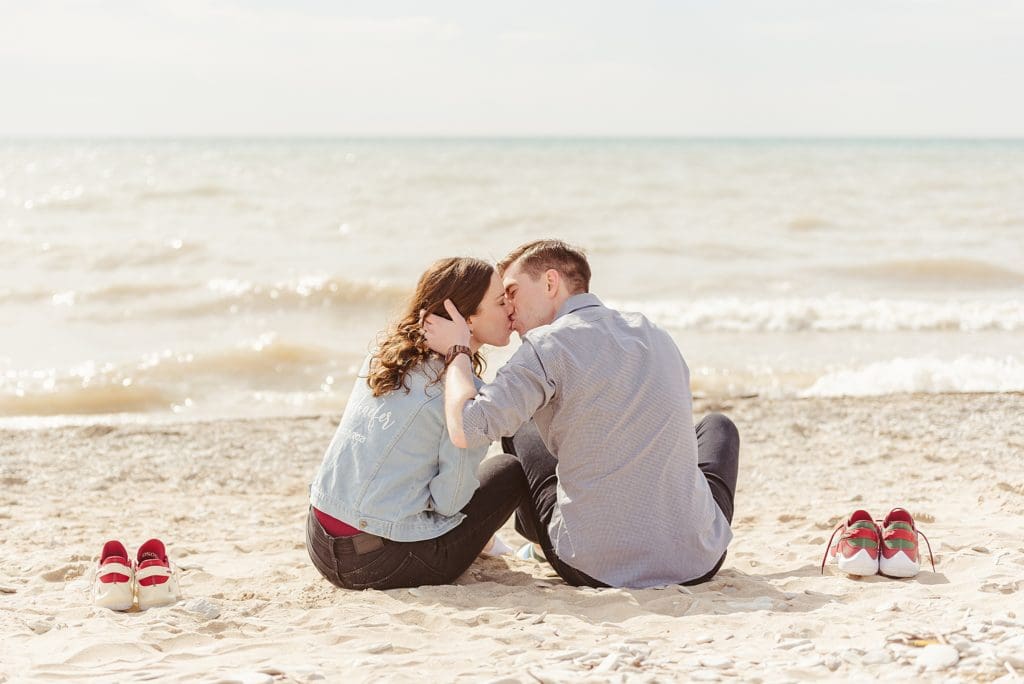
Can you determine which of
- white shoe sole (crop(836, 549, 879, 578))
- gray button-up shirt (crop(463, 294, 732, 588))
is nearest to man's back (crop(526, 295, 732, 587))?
gray button-up shirt (crop(463, 294, 732, 588))

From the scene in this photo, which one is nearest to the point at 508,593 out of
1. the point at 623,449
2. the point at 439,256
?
the point at 623,449

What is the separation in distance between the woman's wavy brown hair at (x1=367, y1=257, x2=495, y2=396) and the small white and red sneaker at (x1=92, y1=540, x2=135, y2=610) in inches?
44.3

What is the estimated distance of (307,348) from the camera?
9.59 m

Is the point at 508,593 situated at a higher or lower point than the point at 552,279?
lower

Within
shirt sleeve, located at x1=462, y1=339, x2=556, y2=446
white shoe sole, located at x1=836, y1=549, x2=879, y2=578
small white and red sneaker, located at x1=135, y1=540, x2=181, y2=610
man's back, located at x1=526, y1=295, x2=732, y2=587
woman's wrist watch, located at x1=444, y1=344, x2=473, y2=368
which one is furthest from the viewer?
white shoe sole, located at x1=836, y1=549, x2=879, y2=578

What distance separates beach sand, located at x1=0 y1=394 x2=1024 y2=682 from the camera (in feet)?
9.78

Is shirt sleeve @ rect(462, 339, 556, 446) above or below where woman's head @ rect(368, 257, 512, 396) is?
below

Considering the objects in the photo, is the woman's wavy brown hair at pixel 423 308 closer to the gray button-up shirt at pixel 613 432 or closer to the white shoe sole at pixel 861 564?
the gray button-up shirt at pixel 613 432

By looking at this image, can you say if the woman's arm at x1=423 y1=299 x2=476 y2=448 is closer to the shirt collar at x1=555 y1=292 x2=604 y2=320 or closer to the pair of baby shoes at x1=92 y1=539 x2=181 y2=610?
the shirt collar at x1=555 y1=292 x2=604 y2=320

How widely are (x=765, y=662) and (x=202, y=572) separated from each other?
2.46m

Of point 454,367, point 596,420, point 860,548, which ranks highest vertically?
point 454,367

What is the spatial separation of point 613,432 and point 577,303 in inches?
17.9

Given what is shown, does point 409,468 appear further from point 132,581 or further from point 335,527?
point 132,581

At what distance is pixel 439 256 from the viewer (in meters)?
15.6
